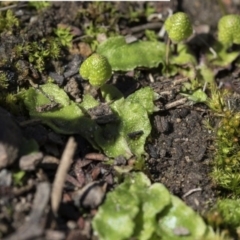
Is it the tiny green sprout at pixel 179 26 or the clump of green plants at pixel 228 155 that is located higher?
the tiny green sprout at pixel 179 26

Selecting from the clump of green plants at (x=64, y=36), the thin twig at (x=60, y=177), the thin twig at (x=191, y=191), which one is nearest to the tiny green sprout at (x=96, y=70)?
the clump of green plants at (x=64, y=36)

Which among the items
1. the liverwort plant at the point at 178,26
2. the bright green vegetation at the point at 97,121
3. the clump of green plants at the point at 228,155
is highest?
the liverwort plant at the point at 178,26

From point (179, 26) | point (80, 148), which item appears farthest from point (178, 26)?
point (80, 148)

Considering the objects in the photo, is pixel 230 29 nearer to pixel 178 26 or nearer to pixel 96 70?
pixel 178 26

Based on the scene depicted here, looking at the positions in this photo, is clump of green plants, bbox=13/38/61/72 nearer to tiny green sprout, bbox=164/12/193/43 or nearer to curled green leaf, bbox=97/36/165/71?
curled green leaf, bbox=97/36/165/71

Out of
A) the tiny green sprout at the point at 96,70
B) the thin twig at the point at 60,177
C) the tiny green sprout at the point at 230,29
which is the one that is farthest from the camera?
the tiny green sprout at the point at 230,29

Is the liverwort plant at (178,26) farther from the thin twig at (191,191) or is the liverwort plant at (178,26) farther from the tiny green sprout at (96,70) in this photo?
the thin twig at (191,191)
